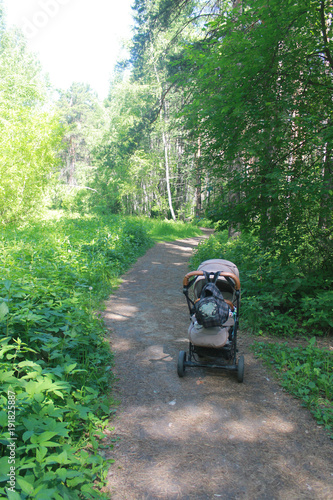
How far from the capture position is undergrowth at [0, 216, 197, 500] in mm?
2199

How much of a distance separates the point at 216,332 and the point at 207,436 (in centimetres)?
119

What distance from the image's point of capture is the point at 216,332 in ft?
13.5

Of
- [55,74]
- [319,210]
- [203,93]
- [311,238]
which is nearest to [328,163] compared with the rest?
[319,210]

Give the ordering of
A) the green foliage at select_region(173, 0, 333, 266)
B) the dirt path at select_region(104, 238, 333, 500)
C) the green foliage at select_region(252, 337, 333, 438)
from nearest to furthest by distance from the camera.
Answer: the dirt path at select_region(104, 238, 333, 500)
the green foliage at select_region(252, 337, 333, 438)
the green foliage at select_region(173, 0, 333, 266)

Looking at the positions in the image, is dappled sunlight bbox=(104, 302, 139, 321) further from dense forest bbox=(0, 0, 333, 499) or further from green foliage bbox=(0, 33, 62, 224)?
green foliage bbox=(0, 33, 62, 224)

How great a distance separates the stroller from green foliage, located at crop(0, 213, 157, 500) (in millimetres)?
1202

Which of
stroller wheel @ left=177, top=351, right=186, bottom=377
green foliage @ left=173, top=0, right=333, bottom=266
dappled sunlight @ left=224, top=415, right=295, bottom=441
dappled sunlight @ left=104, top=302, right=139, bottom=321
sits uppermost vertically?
green foliage @ left=173, top=0, right=333, bottom=266

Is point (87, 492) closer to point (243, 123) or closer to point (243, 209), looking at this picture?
point (243, 209)

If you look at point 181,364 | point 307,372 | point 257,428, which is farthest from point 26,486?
point 307,372

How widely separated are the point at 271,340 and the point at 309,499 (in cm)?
310

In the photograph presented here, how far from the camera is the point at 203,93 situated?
7465mm

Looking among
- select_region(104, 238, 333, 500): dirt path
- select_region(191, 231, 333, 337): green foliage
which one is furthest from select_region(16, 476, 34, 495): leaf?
select_region(191, 231, 333, 337): green foliage

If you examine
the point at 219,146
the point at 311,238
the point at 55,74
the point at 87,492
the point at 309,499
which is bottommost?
the point at 309,499

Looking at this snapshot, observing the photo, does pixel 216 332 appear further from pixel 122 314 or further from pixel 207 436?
pixel 122 314
